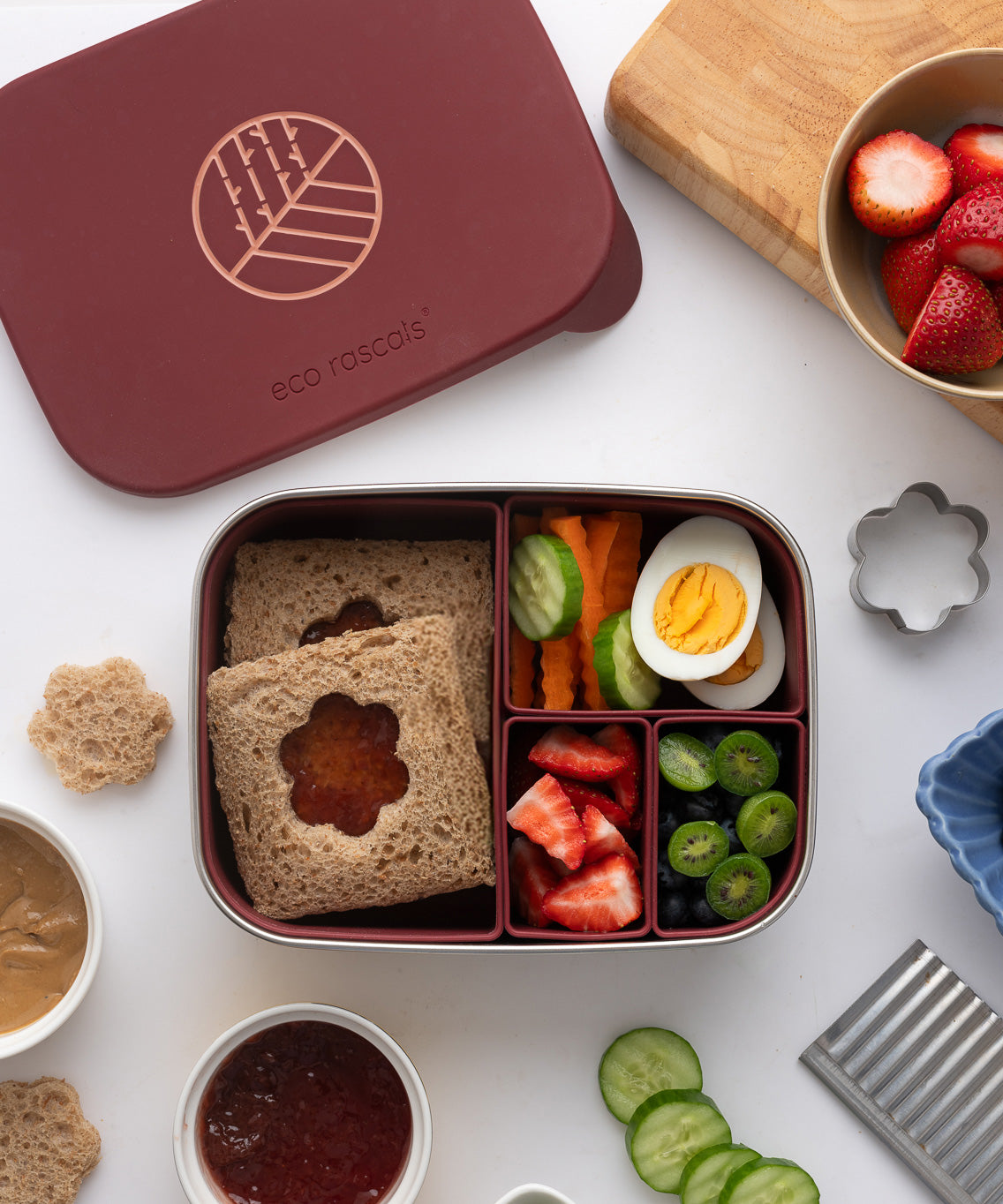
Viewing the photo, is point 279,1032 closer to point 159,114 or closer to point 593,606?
point 593,606

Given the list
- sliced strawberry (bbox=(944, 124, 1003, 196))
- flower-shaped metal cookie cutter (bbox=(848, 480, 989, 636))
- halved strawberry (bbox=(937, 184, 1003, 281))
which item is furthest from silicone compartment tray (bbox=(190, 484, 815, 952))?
sliced strawberry (bbox=(944, 124, 1003, 196))

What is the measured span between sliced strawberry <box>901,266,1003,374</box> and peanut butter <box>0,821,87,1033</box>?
1.46 meters

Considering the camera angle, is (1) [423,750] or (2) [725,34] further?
(2) [725,34]

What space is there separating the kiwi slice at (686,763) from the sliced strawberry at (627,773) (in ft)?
0.13

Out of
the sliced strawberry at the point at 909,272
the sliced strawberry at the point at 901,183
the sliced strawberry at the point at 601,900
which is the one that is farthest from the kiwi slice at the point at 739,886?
the sliced strawberry at the point at 901,183

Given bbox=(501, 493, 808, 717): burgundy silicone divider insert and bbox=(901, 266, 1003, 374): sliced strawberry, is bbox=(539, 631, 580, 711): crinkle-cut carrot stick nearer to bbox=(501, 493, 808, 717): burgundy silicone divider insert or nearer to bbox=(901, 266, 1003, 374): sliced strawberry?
bbox=(501, 493, 808, 717): burgundy silicone divider insert

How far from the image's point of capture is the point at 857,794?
167 cm

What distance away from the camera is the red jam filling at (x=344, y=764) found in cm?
146

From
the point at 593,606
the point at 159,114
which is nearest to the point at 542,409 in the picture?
the point at 593,606

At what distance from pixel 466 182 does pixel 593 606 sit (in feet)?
2.32

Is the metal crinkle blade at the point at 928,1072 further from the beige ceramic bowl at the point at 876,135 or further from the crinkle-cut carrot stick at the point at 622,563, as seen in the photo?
the beige ceramic bowl at the point at 876,135

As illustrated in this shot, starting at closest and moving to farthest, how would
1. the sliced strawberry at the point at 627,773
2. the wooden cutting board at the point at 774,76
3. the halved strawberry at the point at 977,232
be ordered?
the halved strawberry at the point at 977,232 < the sliced strawberry at the point at 627,773 < the wooden cutting board at the point at 774,76

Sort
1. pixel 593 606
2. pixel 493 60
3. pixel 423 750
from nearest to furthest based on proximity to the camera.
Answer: pixel 423 750 < pixel 593 606 < pixel 493 60

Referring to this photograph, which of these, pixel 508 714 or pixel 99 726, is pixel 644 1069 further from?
pixel 99 726
